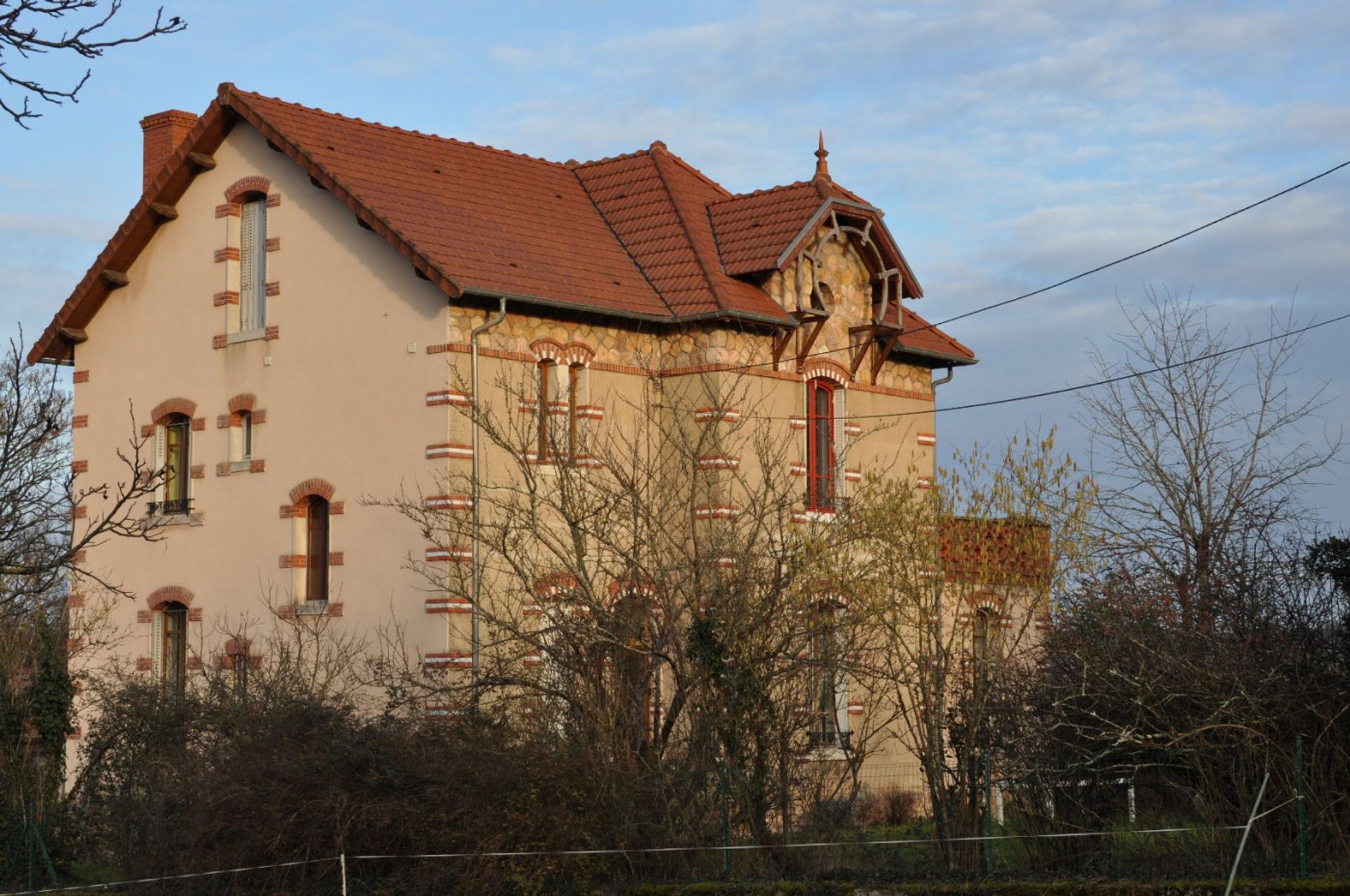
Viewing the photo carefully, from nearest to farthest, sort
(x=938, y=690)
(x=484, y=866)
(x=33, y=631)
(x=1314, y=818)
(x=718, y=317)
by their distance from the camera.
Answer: (x=1314, y=818), (x=484, y=866), (x=938, y=690), (x=718, y=317), (x=33, y=631)

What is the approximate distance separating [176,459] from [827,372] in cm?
993

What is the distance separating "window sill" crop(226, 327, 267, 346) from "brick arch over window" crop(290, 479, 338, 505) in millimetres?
2363

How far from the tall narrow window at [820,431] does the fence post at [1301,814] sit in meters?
12.1

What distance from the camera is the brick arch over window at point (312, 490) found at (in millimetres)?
23453

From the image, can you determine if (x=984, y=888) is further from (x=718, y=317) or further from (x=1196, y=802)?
(x=718, y=317)

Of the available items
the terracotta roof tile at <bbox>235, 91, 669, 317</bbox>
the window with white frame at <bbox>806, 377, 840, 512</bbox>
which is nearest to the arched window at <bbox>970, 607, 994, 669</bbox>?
the window with white frame at <bbox>806, 377, 840, 512</bbox>

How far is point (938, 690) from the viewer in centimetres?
1634

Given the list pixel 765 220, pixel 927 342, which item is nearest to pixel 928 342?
pixel 927 342

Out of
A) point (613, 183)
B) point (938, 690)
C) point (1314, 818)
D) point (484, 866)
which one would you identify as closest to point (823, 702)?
point (938, 690)

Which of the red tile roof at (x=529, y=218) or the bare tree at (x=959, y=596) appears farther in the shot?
the red tile roof at (x=529, y=218)

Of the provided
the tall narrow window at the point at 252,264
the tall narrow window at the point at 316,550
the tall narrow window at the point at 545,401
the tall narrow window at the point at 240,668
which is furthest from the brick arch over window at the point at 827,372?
the tall narrow window at the point at 240,668

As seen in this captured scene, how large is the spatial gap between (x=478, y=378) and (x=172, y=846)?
7.66 meters

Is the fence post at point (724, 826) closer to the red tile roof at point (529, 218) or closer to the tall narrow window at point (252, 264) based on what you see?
the red tile roof at point (529, 218)

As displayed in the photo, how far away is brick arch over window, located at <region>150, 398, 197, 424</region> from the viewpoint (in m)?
25.6
